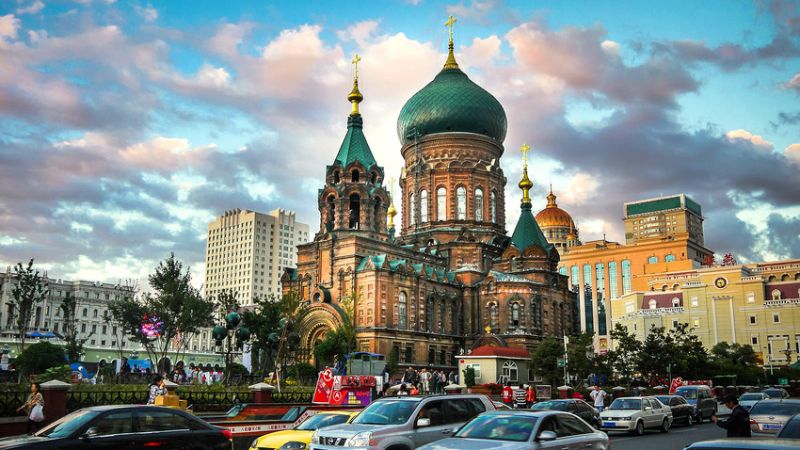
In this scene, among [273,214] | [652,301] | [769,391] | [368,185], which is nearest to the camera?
[769,391]

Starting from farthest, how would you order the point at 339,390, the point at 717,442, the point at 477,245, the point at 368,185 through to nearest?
the point at 477,245 < the point at 368,185 < the point at 339,390 < the point at 717,442

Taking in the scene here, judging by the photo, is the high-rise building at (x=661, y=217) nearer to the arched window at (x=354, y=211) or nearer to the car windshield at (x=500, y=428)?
the arched window at (x=354, y=211)

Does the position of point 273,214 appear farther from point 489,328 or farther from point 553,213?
point 489,328

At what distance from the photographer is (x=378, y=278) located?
173 feet

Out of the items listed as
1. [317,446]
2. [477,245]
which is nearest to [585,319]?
[477,245]

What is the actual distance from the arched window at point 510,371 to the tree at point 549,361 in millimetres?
2735

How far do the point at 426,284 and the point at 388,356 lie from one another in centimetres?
809

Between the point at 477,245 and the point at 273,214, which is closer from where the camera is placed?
the point at 477,245

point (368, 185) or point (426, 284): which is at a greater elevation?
point (368, 185)

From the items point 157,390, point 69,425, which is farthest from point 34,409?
point 69,425

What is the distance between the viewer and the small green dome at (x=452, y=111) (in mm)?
66125

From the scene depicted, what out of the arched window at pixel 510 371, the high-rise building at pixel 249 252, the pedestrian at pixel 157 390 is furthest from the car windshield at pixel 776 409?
the high-rise building at pixel 249 252

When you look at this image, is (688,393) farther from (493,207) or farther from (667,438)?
(493,207)

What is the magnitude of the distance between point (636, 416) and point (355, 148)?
38.3 meters
